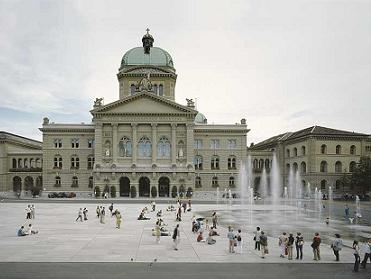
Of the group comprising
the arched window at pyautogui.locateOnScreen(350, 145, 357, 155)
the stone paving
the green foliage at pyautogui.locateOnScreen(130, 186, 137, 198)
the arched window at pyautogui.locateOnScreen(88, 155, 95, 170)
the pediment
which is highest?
the pediment

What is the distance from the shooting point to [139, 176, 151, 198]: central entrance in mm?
89287

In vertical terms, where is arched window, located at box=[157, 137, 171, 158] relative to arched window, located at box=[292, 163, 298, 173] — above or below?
above

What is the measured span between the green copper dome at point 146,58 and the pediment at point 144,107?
16648 mm

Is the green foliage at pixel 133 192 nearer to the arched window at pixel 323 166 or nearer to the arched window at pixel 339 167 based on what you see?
the arched window at pixel 323 166

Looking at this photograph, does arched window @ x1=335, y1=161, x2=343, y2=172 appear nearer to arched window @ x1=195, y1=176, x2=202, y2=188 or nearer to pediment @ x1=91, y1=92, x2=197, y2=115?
arched window @ x1=195, y1=176, x2=202, y2=188

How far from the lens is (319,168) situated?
8994cm

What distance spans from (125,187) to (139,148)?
8.57 metres

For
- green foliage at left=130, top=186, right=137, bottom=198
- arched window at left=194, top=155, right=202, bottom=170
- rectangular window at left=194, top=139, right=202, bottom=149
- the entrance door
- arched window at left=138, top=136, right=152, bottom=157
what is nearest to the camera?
green foliage at left=130, top=186, right=137, bottom=198

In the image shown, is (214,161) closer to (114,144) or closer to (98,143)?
(114,144)

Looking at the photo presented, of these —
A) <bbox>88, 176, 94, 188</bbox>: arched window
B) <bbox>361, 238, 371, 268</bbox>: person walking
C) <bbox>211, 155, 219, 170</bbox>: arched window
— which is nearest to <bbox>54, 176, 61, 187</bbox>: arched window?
<bbox>88, 176, 94, 188</bbox>: arched window

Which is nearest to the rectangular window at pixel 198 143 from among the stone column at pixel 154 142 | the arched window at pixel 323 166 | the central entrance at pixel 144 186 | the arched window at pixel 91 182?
the stone column at pixel 154 142

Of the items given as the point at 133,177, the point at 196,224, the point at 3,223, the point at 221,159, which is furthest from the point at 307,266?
the point at 221,159

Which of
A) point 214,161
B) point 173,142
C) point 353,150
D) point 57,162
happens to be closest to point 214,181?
point 214,161

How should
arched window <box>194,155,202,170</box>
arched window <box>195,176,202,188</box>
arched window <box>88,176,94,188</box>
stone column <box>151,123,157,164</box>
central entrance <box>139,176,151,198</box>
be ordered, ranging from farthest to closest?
arched window <box>194,155,202,170</box> → arched window <box>195,176,202,188</box> → arched window <box>88,176,94,188</box> → central entrance <box>139,176,151,198</box> → stone column <box>151,123,157,164</box>
